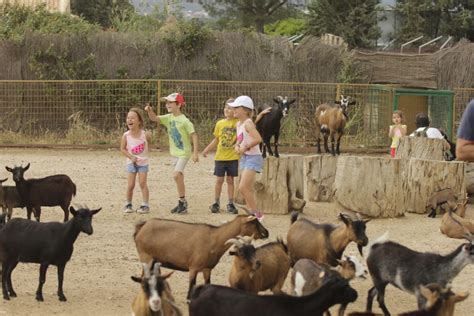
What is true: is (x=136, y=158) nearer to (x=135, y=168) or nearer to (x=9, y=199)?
(x=135, y=168)

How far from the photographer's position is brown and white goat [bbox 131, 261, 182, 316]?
7820 millimetres

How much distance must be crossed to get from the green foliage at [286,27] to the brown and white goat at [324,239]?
127 feet

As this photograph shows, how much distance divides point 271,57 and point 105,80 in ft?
14.2

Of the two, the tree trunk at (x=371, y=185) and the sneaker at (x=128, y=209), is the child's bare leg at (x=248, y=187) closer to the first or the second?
the tree trunk at (x=371, y=185)

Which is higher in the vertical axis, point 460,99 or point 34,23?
point 34,23

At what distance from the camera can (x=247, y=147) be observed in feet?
44.2

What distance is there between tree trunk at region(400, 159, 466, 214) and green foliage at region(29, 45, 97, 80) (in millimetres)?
13039

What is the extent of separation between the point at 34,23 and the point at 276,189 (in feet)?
54.5

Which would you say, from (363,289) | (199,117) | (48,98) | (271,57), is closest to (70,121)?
(48,98)

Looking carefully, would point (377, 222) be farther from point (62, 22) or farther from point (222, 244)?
point (62, 22)

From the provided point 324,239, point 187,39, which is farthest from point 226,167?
point 187,39

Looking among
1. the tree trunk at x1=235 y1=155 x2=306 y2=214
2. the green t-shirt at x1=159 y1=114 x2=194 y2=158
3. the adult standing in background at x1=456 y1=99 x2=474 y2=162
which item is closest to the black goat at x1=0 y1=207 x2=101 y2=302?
the adult standing in background at x1=456 y1=99 x2=474 y2=162

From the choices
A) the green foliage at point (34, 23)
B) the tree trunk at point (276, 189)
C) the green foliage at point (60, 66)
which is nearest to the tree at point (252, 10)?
the green foliage at point (34, 23)

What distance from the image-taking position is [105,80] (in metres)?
25.6
